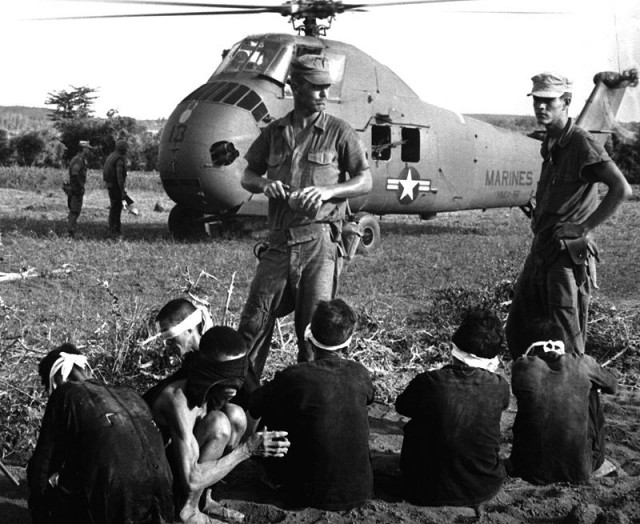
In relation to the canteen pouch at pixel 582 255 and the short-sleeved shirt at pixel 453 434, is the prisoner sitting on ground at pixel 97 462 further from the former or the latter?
the canteen pouch at pixel 582 255

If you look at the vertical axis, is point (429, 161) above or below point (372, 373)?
above

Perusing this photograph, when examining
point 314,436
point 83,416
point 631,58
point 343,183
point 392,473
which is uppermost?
point 631,58

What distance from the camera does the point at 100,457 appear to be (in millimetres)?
3654

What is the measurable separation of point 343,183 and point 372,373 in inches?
72.4

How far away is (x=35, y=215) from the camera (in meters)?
18.1

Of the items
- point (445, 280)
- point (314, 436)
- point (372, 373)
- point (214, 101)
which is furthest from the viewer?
point (214, 101)

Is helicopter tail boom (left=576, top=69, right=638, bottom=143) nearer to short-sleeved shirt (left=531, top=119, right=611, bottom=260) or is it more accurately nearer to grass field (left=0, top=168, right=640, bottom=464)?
grass field (left=0, top=168, right=640, bottom=464)

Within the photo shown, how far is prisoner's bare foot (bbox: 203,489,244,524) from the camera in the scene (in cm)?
427

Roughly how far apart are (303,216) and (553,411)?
176 cm

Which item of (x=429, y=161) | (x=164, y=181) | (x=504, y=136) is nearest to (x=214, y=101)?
(x=164, y=181)

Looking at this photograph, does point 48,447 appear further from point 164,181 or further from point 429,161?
point 429,161

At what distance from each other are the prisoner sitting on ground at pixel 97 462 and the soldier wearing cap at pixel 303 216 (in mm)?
1703

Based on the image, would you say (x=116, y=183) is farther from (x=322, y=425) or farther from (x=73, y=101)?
(x=73, y=101)

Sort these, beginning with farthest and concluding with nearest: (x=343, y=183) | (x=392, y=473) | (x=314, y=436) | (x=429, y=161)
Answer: (x=429, y=161) → (x=343, y=183) → (x=392, y=473) → (x=314, y=436)
